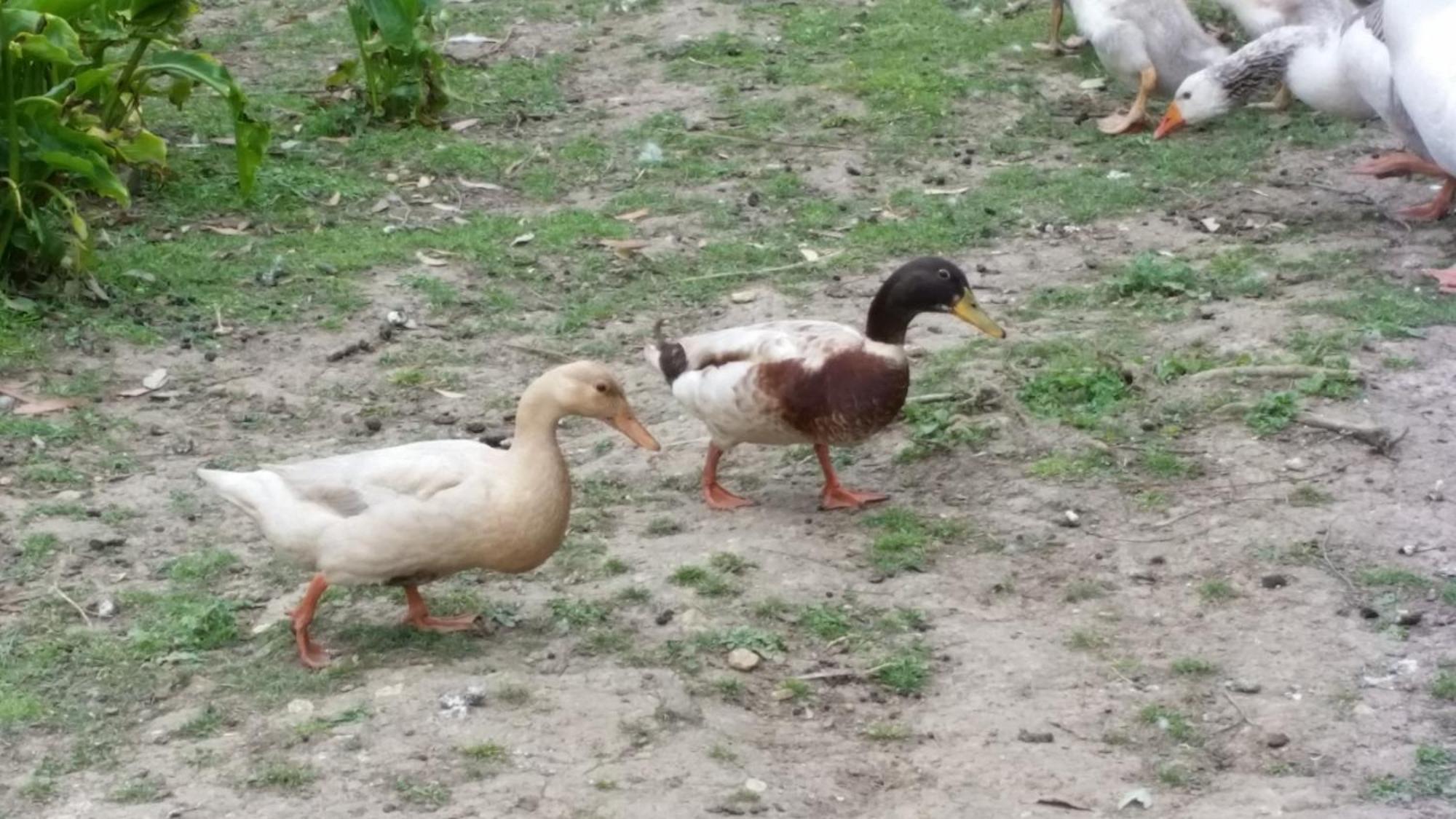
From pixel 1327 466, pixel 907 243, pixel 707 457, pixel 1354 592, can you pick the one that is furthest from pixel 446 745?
pixel 907 243

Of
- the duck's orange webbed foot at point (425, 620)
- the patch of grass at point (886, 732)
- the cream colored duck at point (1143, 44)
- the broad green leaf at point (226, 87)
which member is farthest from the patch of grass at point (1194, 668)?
the cream colored duck at point (1143, 44)

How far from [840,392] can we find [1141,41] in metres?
5.12

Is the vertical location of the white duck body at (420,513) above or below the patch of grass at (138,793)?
above

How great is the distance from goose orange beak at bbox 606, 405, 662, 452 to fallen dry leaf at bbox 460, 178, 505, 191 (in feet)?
13.2

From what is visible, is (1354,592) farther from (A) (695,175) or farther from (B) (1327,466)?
(A) (695,175)

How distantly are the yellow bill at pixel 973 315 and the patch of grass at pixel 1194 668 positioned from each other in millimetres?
1529

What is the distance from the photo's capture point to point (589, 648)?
4.77m

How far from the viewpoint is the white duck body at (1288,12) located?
→ 9.92m

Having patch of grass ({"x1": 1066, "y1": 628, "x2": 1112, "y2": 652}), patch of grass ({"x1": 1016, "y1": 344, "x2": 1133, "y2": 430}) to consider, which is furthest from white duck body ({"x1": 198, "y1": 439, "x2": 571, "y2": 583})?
patch of grass ({"x1": 1016, "y1": 344, "x2": 1133, "y2": 430})

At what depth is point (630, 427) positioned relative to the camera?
4957 mm

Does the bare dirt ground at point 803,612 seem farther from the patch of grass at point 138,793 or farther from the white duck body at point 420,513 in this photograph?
the white duck body at point 420,513

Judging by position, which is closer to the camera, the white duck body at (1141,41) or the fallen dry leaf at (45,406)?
the fallen dry leaf at (45,406)

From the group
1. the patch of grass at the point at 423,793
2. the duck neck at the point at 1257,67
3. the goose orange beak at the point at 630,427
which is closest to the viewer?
the patch of grass at the point at 423,793

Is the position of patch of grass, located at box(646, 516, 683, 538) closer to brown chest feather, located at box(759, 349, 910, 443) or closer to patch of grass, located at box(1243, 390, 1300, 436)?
brown chest feather, located at box(759, 349, 910, 443)
